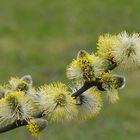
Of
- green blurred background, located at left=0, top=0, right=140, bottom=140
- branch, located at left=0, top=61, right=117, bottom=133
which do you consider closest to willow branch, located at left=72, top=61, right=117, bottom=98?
branch, located at left=0, top=61, right=117, bottom=133

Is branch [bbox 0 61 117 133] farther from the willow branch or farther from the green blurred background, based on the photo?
the green blurred background

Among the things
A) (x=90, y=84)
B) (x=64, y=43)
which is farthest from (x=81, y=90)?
(x=64, y=43)

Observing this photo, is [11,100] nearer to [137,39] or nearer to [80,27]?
[137,39]

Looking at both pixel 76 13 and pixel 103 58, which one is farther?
pixel 76 13

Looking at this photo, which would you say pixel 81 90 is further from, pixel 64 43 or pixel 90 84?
pixel 64 43

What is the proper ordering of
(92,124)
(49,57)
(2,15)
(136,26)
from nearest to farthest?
(92,124) < (49,57) < (136,26) < (2,15)

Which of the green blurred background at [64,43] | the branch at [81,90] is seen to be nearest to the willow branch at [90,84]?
the branch at [81,90]

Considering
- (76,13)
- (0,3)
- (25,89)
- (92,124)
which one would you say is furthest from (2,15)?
(25,89)

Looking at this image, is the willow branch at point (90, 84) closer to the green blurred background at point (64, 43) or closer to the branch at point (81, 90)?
the branch at point (81, 90)

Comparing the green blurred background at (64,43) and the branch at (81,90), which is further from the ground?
the green blurred background at (64,43)
